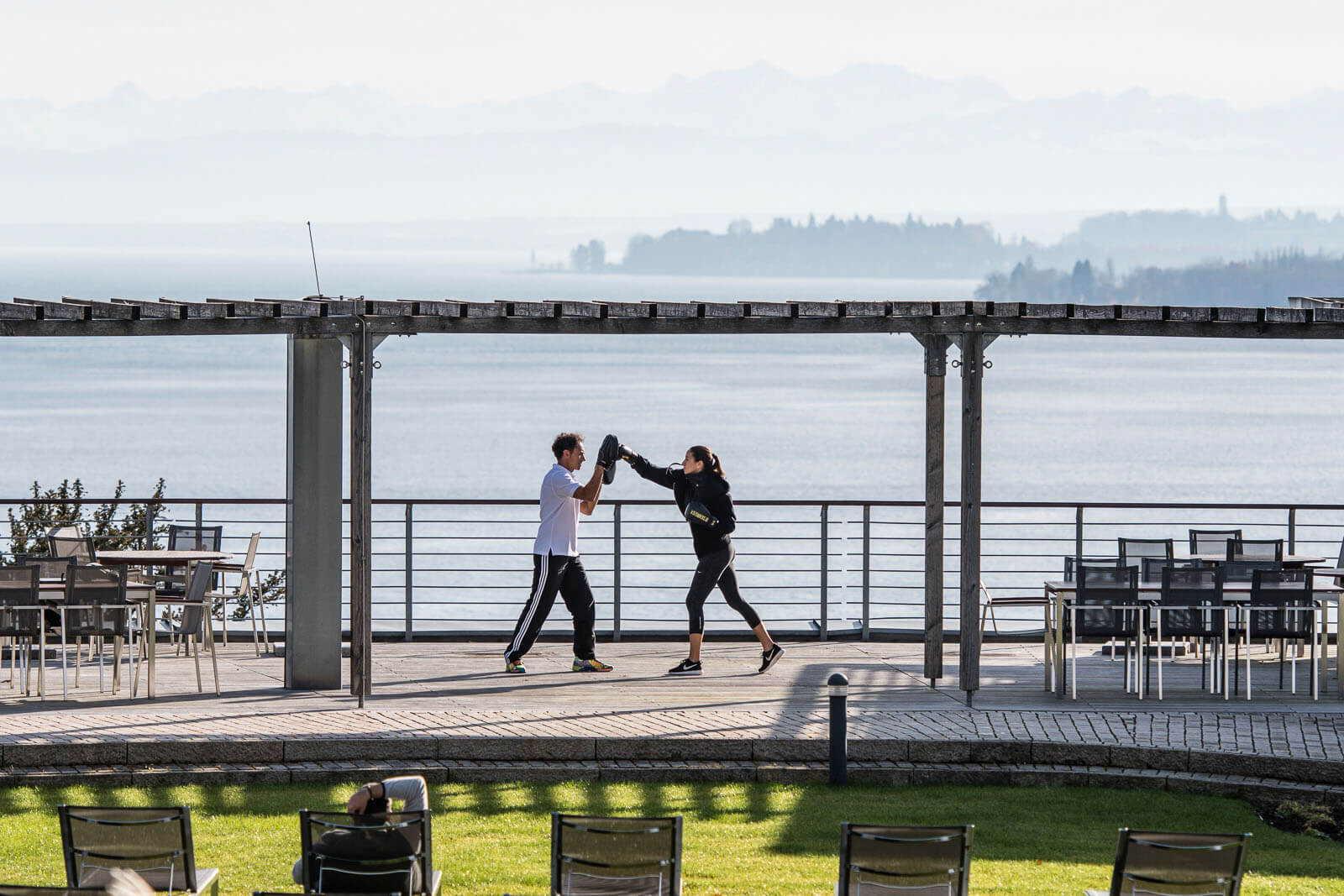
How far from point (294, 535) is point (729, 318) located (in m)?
3.03

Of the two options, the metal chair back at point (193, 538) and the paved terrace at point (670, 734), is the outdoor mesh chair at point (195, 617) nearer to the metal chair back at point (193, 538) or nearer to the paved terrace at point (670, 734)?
the paved terrace at point (670, 734)

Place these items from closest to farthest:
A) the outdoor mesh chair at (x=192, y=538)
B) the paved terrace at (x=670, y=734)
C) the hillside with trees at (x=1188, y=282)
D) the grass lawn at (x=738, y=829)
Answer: the grass lawn at (x=738, y=829)
the paved terrace at (x=670, y=734)
the outdoor mesh chair at (x=192, y=538)
the hillside with trees at (x=1188, y=282)

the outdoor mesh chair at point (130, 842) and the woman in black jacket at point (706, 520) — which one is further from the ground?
the woman in black jacket at point (706, 520)

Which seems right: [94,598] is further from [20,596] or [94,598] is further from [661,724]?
[661,724]

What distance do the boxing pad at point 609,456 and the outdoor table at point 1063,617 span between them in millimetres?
2918

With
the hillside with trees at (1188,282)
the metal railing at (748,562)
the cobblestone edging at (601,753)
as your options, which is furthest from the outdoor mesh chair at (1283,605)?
the hillside with trees at (1188,282)

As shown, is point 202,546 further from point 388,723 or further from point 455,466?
point 455,466

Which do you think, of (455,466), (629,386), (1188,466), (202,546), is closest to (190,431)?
(455,466)

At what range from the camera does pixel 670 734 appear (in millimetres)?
9984

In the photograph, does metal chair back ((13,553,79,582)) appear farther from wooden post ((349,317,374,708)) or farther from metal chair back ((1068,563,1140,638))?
metal chair back ((1068,563,1140,638))

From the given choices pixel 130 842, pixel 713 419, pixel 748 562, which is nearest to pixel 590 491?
pixel 130 842

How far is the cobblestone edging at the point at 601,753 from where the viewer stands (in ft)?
31.6

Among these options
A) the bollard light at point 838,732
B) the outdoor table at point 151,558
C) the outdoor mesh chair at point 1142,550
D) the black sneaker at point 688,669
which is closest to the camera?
the bollard light at point 838,732

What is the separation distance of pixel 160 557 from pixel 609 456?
3283mm
